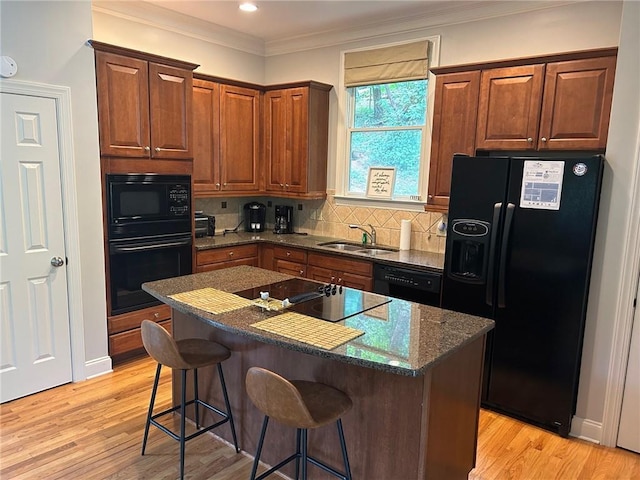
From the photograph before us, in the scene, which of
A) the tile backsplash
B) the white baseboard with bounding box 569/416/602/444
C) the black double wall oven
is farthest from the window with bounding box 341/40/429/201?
the white baseboard with bounding box 569/416/602/444

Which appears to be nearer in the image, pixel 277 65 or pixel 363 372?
pixel 363 372

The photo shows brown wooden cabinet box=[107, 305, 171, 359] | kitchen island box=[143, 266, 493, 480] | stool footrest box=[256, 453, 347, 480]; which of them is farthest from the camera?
brown wooden cabinet box=[107, 305, 171, 359]

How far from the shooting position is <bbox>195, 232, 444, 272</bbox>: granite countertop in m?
3.63

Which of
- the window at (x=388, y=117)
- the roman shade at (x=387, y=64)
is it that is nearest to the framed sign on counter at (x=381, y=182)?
the window at (x=388, y=117)

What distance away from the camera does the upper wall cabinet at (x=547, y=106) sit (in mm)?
2887

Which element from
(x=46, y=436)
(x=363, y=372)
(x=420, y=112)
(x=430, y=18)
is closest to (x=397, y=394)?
(x=363, y=372)

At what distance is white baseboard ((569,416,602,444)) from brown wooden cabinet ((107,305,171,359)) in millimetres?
3201

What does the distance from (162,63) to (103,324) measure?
210cm

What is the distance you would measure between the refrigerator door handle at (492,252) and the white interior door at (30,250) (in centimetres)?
296

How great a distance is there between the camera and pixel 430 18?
392 cm

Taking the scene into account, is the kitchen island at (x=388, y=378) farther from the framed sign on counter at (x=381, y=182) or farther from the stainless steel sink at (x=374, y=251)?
the framed sign on counter at (x=381, y=182)

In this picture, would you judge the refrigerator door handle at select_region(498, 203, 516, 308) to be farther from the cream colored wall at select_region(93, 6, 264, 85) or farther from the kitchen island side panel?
the cream colored wall at select_region(93, 6, 264, 85)

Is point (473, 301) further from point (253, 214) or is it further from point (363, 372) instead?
point (253, 214)

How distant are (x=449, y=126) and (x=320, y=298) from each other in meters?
1.88
